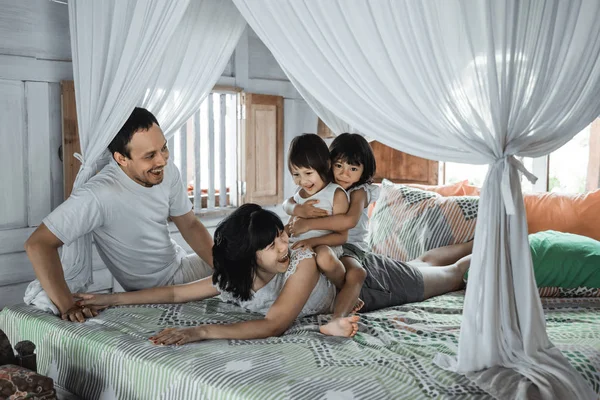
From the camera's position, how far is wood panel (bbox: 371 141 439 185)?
4676 millimetres

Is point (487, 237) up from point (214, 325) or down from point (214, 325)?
up

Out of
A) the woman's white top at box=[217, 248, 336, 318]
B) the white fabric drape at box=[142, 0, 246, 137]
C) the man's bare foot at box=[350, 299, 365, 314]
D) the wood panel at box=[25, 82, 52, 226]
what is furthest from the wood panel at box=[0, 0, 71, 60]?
the man's bare foot at box=[350, 299, 365, 314]

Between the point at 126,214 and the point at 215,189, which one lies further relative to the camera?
the point at 215,189

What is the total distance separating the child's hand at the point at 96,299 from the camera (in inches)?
102

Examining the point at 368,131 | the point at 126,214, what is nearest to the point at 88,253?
the point at 126,214

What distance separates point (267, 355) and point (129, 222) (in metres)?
1.14

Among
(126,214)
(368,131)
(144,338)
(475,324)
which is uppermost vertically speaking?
(368,131)

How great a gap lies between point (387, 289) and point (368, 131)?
0.87 meters

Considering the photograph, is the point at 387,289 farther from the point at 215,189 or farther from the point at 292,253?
the point at 215,189

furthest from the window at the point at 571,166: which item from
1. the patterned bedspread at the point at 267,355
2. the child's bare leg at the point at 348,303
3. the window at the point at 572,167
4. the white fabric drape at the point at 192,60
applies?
the white fabric drape at the point at 192,60

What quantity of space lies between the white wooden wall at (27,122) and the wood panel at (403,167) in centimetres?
251

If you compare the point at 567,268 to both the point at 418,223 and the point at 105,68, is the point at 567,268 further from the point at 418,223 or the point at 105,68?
the point at 105,68

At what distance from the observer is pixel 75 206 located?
8.65ft

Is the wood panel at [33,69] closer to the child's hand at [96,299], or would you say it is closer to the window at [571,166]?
the child's hand at [96,299]
